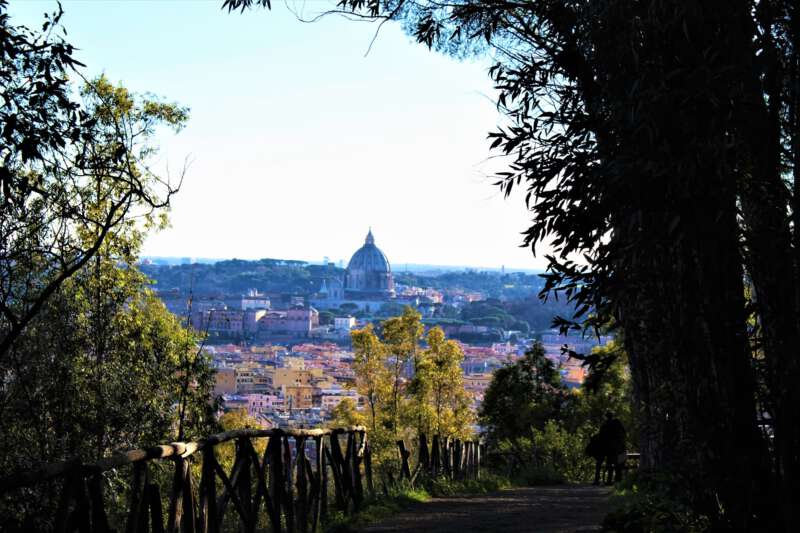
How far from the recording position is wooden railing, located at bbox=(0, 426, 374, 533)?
15.8 ft

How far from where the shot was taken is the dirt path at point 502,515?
895cm

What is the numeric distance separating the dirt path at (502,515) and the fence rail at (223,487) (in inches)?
24.1

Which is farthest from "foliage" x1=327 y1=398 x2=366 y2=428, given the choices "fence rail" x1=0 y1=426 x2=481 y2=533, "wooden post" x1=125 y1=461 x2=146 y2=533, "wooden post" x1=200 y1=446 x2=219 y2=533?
"wooden post" x1=125 y1=461 x2=146 y2=533

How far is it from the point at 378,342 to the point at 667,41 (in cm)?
4594

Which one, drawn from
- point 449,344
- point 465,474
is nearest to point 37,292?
point 465,474

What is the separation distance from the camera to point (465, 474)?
1762 centimetres

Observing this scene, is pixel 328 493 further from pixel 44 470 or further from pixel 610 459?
pixel 610 459

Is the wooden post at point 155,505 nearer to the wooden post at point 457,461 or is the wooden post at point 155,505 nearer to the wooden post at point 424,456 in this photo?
the wooden post at point 424,456

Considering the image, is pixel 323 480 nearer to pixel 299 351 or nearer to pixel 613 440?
pixel 613 440

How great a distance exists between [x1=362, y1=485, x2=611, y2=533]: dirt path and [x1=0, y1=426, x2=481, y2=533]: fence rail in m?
0.61

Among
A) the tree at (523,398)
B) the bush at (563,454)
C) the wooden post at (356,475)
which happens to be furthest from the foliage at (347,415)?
the wooden post at (356,475)

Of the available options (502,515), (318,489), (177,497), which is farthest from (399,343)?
(177,497)

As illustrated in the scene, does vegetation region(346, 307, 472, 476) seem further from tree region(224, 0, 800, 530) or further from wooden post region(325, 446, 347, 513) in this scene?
tree region(224, 0, 800, 530)

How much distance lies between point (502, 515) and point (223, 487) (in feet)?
10.0
